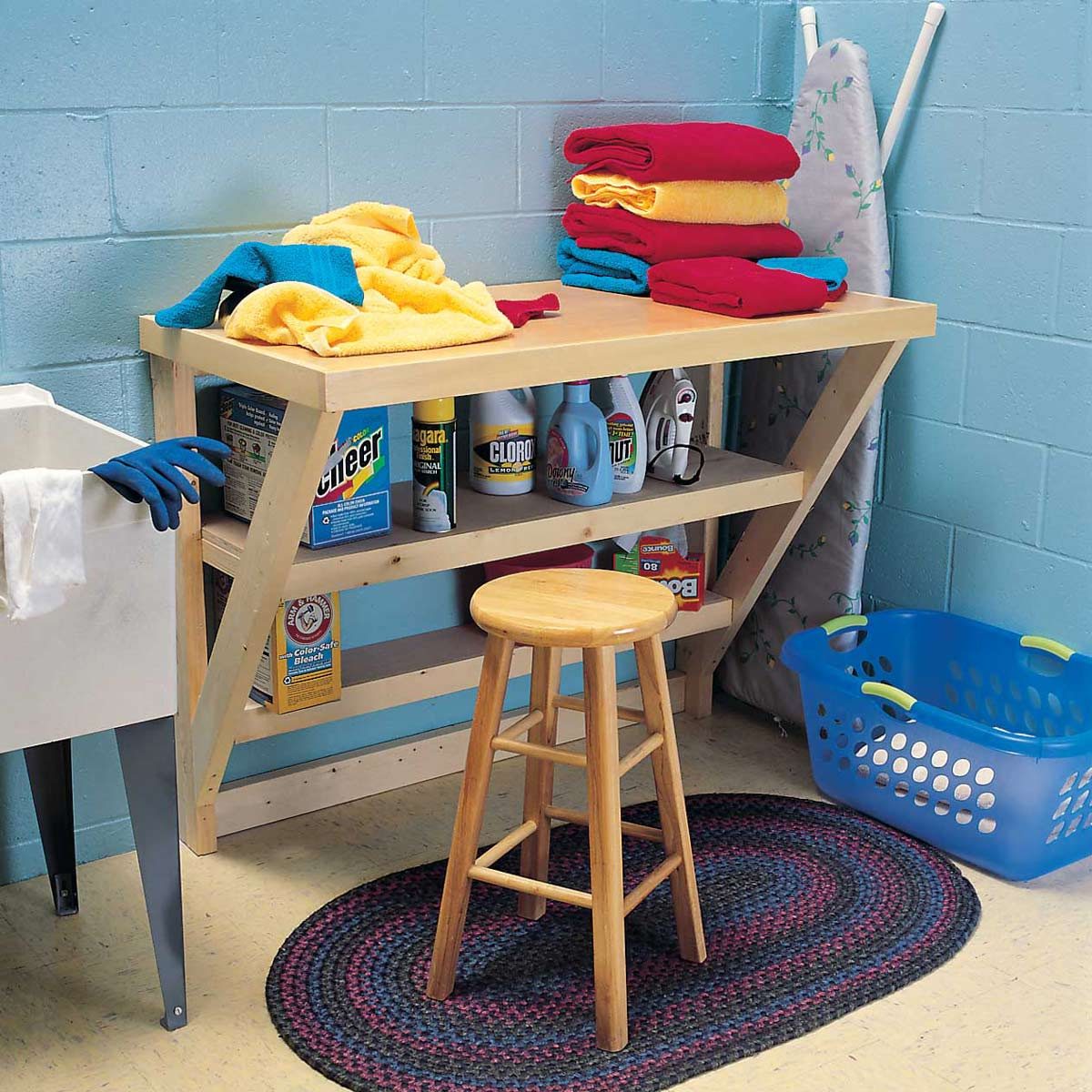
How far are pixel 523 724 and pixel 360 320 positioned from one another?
1.95 ft

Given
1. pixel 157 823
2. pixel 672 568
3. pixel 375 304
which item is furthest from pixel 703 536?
pixel 157 823

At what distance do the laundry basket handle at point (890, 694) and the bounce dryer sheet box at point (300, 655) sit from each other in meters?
0.90

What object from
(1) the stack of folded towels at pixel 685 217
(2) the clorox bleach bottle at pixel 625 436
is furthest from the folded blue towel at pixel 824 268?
(2) the clorox bleach bottle at pixel 625 436

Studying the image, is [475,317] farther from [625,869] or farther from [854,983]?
[854,983]

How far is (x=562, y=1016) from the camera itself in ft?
6.36

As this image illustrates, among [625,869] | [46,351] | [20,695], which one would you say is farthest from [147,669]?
[625,869]

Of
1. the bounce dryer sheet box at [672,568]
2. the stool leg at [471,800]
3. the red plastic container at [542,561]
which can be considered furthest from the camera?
the bounce dryer sheet box at [672,568]

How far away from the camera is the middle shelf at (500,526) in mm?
2135

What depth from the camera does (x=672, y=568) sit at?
276 centimetres

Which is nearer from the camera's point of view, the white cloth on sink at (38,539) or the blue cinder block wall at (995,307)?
the white cloth on sink at (38,539)

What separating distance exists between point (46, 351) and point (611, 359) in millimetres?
846

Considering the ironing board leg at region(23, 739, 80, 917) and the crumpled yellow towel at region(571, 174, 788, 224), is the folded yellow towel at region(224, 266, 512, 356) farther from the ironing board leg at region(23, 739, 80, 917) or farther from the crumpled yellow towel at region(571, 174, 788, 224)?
the ironing board leg at region(23, 739, 80, 917)

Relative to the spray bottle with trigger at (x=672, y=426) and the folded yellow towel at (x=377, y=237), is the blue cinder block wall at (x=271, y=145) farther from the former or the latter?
the spray bottle with trigger at (x=672, y=426)

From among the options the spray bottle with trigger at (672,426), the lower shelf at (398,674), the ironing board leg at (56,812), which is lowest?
the ironing board leg at (56,812)
